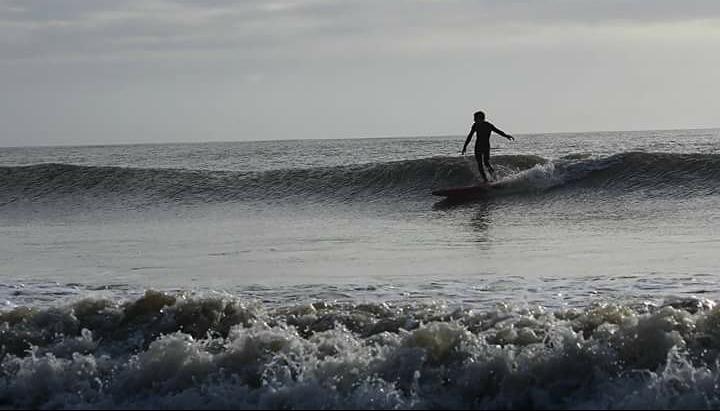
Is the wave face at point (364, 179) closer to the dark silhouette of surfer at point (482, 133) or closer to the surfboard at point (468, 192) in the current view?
the surfboard at point (468, 192)

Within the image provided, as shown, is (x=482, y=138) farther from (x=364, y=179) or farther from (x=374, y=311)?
(x=374, y=311)

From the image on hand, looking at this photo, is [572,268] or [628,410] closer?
[628,410]

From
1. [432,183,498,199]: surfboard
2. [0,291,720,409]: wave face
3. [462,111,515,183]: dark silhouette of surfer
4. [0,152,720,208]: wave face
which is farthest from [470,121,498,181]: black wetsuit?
[0,291,720,409]: wave face

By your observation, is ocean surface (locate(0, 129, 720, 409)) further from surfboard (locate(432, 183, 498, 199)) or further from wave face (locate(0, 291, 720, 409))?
surfboard (locate(432, 183, 498, 199))

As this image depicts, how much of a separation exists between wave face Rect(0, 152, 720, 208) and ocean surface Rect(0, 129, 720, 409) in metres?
3.30

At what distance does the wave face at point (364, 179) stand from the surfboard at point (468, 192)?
0.57m

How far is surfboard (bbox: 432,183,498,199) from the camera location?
60.0 ft

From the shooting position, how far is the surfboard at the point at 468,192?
1828 cm

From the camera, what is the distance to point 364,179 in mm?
22406

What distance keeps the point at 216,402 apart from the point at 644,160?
647 inches

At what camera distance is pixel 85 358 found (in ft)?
19.4

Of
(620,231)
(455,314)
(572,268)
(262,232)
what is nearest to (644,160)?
(620,231)

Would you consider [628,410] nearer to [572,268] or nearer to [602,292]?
[602,292]

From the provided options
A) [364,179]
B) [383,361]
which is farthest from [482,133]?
[383,361]
